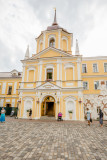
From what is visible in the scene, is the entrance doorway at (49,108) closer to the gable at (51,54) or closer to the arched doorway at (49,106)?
the arched doorway at (49,106)

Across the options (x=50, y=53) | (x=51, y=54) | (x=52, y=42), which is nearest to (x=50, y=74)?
(x=51, y=54)

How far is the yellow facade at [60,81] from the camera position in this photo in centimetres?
1650

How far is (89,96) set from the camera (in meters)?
20.0

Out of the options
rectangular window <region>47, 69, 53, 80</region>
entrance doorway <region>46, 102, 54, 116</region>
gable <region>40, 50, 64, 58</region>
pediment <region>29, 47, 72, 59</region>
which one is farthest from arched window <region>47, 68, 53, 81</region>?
entrance doorway <region>46, 102, 54, 116</region>

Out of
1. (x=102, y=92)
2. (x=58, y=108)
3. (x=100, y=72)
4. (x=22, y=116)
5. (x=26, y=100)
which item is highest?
(x=100, y=72)

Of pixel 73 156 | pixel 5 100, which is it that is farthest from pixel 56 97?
pixel 5 100

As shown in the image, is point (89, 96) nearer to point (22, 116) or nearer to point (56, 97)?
point (56, 97)

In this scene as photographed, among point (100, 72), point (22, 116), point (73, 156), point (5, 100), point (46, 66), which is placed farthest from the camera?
point (5, 100)

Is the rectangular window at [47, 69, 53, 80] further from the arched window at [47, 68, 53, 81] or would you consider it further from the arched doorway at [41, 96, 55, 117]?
the arched doorway at [41, 96, 55, 117]

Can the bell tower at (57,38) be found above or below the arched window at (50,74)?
above

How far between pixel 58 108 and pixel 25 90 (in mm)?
6755

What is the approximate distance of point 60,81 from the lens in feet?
57.2

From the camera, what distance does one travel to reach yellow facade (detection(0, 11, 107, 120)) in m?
16.5

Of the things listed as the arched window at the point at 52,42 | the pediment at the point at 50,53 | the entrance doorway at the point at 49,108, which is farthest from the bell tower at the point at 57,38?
the entrance doorway at the point at 49,108
